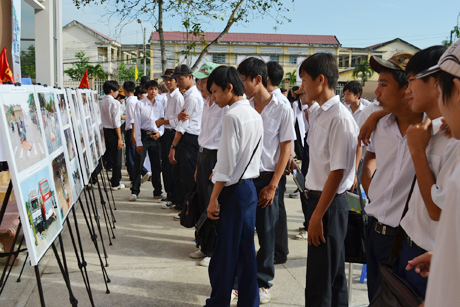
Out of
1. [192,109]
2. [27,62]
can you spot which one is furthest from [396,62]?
[27,62]

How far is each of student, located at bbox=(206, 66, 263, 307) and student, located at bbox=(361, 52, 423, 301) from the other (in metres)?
0.89

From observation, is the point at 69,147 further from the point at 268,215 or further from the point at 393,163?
the point at 393,163

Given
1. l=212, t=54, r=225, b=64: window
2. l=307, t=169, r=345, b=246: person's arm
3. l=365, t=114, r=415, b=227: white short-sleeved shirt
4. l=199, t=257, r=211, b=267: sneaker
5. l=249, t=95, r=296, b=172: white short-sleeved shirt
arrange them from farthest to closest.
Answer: l=212, t=54, r=225, b=64: window → l=199, t=257, r=211, b=267: sneaker → l=249, t=95, r=296, b=172: white short-sleeved shirt → l=307, t=169, r=345, b=246: person's arm → l=365, t=114, r=415, b=227: white short-sleeved shirt

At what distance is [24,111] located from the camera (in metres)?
2.17

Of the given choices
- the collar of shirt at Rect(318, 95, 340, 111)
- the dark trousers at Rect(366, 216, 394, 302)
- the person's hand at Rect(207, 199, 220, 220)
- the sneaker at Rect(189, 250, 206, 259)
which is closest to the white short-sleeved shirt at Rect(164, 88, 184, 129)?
the sneaker at Rect(189, 250, 206, 259)

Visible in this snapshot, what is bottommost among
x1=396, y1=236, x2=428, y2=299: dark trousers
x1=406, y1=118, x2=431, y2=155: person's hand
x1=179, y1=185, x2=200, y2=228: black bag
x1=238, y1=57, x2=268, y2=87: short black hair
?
x1=179, y1=185, x2=200, y2=228: black bag

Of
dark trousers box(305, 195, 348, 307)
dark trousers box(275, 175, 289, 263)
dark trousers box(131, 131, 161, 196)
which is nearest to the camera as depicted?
dark trousers box(305, 195, 348, 307)

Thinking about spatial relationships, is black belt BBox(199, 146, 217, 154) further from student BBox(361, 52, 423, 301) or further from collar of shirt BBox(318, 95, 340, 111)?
student BBox(361, 52, 423, 301)

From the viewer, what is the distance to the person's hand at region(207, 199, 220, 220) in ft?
9.51

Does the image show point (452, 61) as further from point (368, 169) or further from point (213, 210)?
point (213, 210)

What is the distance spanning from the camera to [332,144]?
2471 millimetres

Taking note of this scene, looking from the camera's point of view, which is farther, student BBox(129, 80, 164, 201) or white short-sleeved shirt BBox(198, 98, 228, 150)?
student BBox(129, 80, 164, 201)

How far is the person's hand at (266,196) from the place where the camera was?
355 cm

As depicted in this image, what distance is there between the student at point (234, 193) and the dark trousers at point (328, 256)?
56 centimetres
